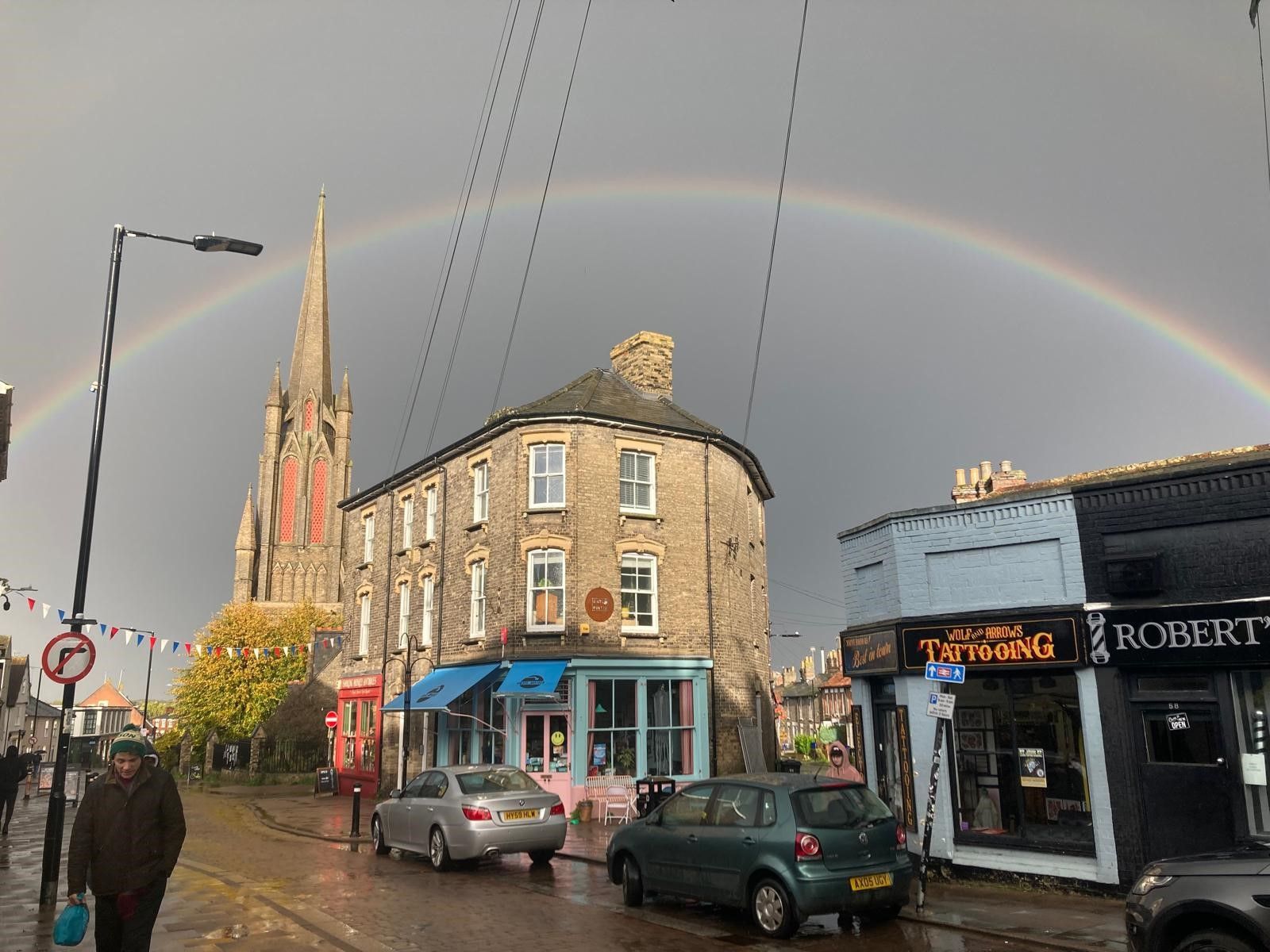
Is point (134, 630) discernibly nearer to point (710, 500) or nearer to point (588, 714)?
point (588, 714)

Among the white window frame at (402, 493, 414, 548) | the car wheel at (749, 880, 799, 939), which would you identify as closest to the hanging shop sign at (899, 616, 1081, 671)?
the car wheel at (749, 880, 799, 939)

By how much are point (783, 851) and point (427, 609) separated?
67.4ft

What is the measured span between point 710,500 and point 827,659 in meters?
85.8

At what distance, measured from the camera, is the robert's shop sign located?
10750mm

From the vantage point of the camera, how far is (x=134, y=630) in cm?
3347

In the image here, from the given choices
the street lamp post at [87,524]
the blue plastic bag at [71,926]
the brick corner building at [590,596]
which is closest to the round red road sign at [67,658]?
the street lamp post at [87,524]

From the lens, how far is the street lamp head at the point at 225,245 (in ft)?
44.4

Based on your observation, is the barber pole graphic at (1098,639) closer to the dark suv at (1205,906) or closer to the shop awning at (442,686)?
the dark suv at (1205,906)

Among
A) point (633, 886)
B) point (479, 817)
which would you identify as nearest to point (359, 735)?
point (479, 817)

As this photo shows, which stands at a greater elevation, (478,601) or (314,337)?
(314,337)

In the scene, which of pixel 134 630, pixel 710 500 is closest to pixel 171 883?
pixel 710 500

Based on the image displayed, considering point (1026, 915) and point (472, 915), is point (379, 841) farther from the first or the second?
point (1026, 915)

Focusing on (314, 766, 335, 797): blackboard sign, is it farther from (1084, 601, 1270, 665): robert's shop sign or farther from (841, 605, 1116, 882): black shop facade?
(1084, 601, 1270, 665): robert's shop sign

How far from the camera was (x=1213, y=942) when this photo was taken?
652 cm
